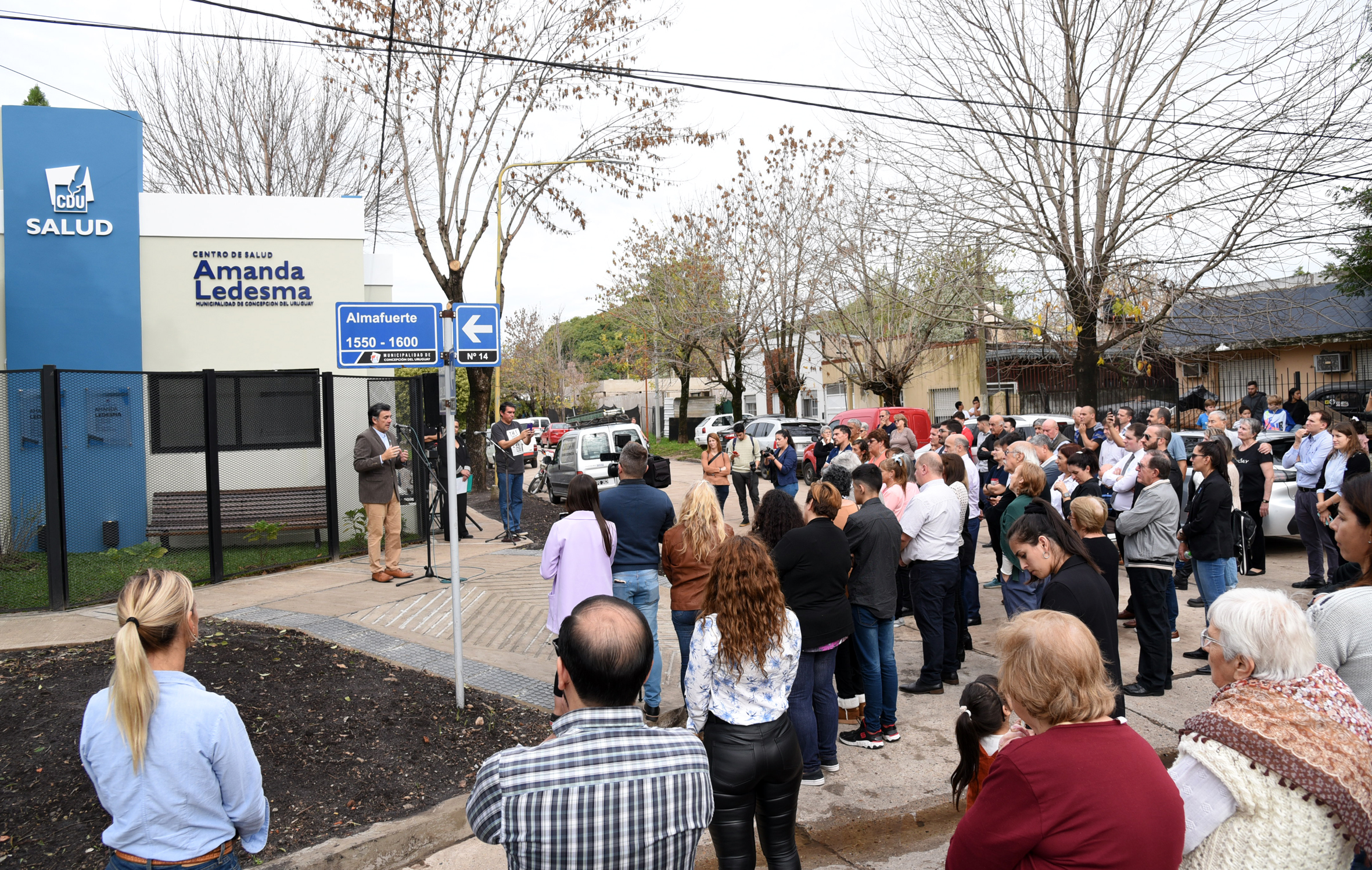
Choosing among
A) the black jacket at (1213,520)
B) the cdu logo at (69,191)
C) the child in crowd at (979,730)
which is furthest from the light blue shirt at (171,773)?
the cdu logo at (69,191)

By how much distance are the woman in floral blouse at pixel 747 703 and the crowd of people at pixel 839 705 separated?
0.01 metres

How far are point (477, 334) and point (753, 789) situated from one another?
389 cm

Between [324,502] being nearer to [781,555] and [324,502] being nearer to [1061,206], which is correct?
[781,555]

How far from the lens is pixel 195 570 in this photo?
9672 millimetres

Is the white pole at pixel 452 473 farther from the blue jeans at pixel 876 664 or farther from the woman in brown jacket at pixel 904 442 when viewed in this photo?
the woman in brown jacket at pixel 904 442

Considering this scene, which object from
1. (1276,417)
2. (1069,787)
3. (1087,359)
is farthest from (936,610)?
(1276,417)

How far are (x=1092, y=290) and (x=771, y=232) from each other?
46.4 ft

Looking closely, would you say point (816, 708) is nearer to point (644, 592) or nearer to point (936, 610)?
point (644, 592)

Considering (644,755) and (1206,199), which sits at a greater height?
(1206,199)

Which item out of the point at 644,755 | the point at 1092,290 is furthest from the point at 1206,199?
the point at 644,755

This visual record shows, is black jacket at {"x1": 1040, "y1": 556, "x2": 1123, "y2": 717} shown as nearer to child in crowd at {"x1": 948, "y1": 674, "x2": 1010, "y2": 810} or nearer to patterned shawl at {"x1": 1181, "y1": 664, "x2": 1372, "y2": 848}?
child in crowd at {"x1": 948, "y1": 674, "x2": 1010, "y2": 810}

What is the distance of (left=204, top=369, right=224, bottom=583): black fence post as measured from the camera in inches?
365

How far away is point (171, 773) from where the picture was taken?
93.4 inches

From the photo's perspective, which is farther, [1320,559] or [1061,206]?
[1061,206]
